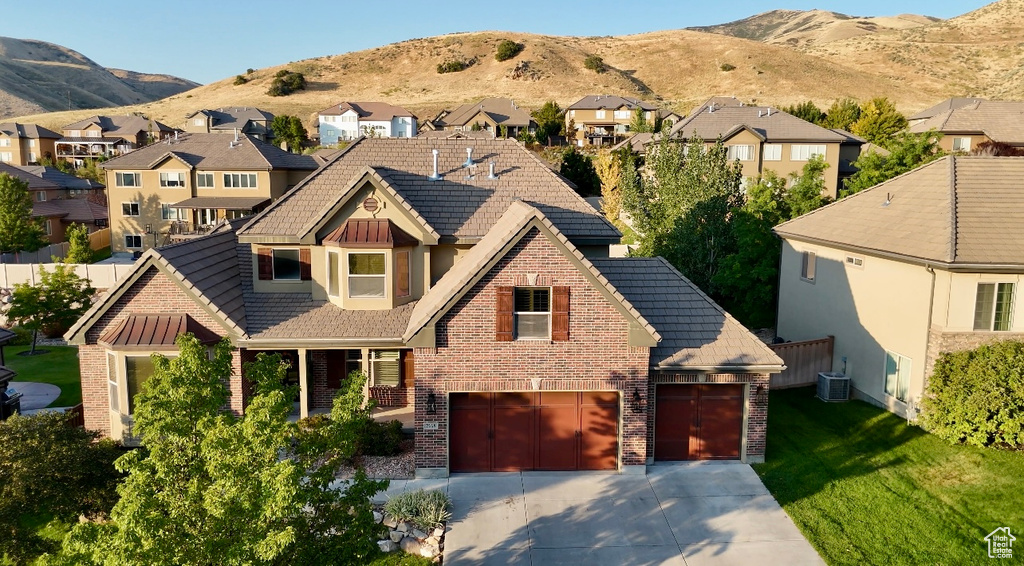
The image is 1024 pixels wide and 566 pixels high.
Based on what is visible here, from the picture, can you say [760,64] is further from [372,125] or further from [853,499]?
[853,499]

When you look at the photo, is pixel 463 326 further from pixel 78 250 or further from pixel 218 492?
pixel 78 250

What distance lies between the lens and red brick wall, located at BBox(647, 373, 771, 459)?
16.4m

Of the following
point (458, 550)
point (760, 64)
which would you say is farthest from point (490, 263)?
point (760, 64)

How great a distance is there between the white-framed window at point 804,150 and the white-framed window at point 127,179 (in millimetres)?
51643

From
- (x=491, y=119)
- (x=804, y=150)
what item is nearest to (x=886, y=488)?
(x=804, y=150)

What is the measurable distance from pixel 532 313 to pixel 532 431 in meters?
3.04

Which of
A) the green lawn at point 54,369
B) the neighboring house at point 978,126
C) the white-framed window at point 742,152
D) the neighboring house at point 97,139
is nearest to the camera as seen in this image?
the green lawn at point 54,369

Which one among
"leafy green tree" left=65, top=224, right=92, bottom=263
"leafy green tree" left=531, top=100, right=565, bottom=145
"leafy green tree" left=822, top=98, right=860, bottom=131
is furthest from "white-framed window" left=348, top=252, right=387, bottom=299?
"leafy green tree" left=531, top=100, right=565, bottom=145

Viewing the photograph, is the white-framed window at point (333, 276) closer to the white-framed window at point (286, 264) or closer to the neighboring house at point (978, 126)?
the white-framed window at point (286, 264)

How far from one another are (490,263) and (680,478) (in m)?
7.12

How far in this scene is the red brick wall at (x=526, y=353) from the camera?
1546cm

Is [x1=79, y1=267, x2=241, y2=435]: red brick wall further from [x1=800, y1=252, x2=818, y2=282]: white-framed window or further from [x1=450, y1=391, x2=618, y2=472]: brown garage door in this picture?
[x1=800, y1=252, x2=818, y2=282]: white-framed window

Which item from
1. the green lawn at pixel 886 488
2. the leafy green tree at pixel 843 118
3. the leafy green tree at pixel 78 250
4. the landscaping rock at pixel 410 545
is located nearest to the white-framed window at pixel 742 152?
the leafy green tree at pixel 843 118

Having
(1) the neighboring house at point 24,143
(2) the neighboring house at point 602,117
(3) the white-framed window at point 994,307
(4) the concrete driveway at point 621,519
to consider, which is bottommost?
(4) the concrete driveway at point 621,519
